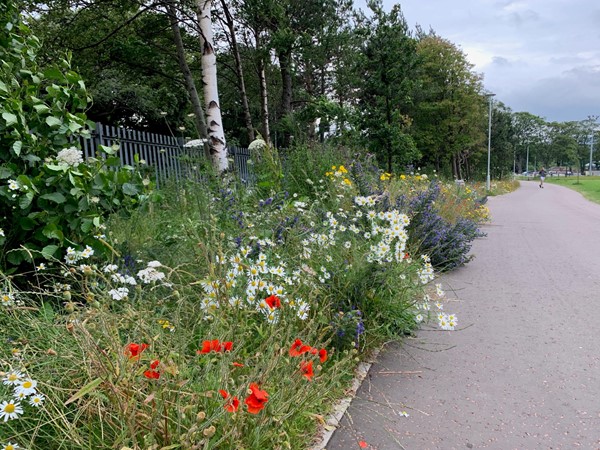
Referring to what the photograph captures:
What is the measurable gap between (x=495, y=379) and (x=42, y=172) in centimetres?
342

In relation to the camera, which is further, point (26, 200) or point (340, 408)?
point (26, 200)

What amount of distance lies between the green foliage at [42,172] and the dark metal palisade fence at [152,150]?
348 centimetres

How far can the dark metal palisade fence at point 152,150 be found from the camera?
7.17 m

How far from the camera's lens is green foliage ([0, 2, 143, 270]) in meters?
2.69

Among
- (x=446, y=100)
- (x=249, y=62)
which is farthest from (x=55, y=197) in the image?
(x=446, y=100)

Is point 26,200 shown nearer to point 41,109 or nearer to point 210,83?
point 41,109

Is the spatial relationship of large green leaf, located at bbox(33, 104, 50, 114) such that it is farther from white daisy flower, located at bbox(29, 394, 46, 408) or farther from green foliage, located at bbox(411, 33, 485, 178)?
green foliage, located at bbox(411, 33, 485, 178)

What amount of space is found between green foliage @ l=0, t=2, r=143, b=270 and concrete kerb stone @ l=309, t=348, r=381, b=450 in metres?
1.93

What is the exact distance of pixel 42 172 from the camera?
9.20ft

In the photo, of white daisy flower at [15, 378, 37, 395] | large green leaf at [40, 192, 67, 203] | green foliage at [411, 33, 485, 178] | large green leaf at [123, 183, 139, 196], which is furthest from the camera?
green foliage at [411, 33, 485, 178]

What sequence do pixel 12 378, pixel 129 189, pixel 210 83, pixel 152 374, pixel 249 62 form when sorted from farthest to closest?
pixel 249 62 < pixel 210 83 < pixel 129 189 < pixel 152 374 < pixel 12 378

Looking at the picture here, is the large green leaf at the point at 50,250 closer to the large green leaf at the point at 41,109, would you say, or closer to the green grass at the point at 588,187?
the large green leaf at the point at 41,109

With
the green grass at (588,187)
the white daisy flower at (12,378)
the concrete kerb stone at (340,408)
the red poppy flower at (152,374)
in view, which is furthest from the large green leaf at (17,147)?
the green grass at (588,187)

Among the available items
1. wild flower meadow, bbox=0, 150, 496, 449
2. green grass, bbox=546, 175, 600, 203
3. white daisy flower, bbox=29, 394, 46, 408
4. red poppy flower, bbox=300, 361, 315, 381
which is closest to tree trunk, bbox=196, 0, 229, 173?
wild flower meadow, bbox=0, 150, 496, 449
